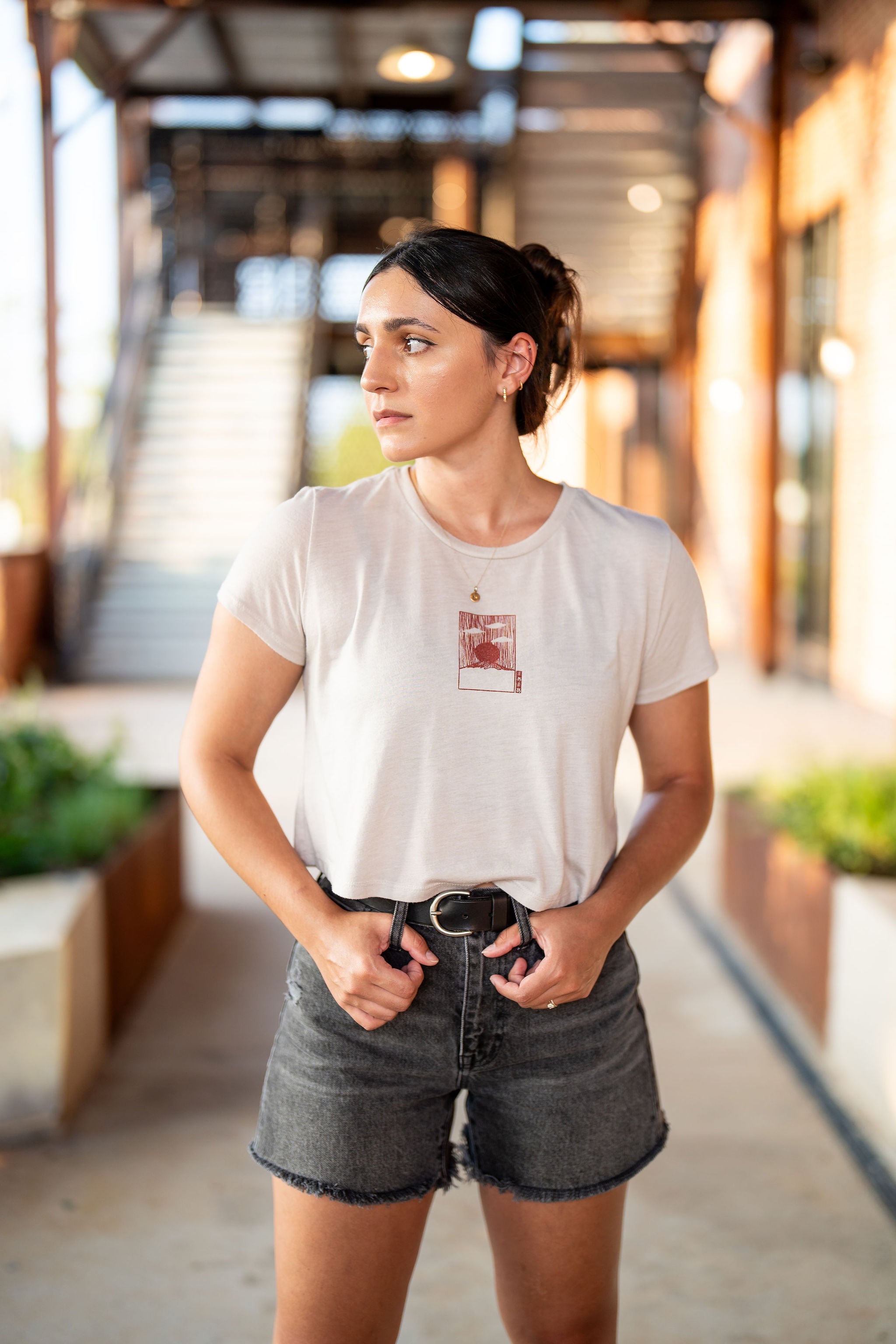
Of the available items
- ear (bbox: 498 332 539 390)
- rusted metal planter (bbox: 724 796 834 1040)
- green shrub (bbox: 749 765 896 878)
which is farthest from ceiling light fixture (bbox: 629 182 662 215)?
ear (bbox: 498 332 539 390)

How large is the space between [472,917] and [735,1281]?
158 centimetres

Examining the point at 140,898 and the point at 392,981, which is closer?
the point at 392,981

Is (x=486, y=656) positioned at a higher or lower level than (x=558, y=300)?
lower

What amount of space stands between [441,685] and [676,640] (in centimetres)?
33

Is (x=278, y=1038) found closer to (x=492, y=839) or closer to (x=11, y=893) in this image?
(x=492, y=839)

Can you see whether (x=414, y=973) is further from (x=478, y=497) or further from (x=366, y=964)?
(x=478, y=497)

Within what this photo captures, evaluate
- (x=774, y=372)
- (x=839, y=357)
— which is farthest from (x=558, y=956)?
(x=774, y=372)

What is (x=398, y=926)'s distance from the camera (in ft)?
4.90

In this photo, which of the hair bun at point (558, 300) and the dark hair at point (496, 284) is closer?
the dark hair at point (496, 284)

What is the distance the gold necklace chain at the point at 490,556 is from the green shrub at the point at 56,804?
8.33ft

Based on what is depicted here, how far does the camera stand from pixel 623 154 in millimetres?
14203

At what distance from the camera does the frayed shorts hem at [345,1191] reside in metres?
1.49

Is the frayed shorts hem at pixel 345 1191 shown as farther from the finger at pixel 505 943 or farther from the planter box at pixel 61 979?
the planter box at pixel 61 979

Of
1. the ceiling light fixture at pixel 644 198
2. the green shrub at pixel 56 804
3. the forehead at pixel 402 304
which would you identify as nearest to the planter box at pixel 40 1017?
the green shrub at pixel 56 804
